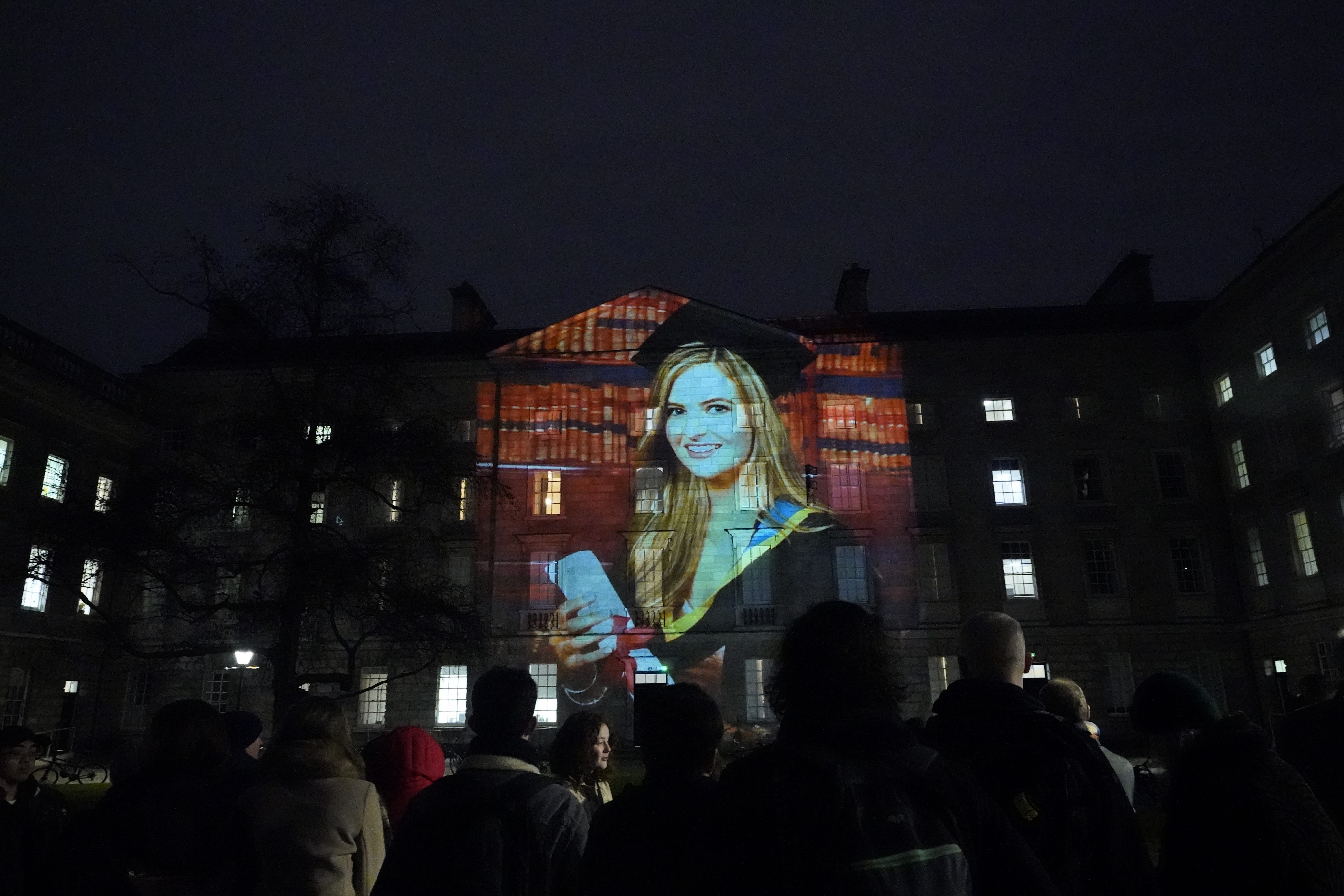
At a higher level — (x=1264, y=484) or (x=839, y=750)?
(x=1264, y=484)

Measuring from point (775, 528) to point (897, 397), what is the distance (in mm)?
6593

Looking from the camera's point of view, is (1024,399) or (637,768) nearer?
(637,768)

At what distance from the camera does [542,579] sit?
3061 centimetres

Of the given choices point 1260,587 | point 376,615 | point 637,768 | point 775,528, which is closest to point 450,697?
point 637,768

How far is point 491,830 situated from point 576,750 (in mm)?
2225

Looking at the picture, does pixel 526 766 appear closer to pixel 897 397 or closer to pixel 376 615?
pixel 376 615

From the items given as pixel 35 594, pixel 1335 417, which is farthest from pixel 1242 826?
pixel 35 594

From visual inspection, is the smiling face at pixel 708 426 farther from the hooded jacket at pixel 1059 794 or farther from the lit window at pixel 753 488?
the hooded jacket at pixel 1059 794

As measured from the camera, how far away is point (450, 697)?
3005cm

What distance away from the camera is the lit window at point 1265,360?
2823cm

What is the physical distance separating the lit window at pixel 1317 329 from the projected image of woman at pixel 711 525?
14964 mm

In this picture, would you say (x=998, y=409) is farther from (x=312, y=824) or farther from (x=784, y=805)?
(x=784, y=805)

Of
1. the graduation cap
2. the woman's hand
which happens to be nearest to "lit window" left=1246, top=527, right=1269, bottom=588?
the graduation cap

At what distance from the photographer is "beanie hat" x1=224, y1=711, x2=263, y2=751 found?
17.1ft
